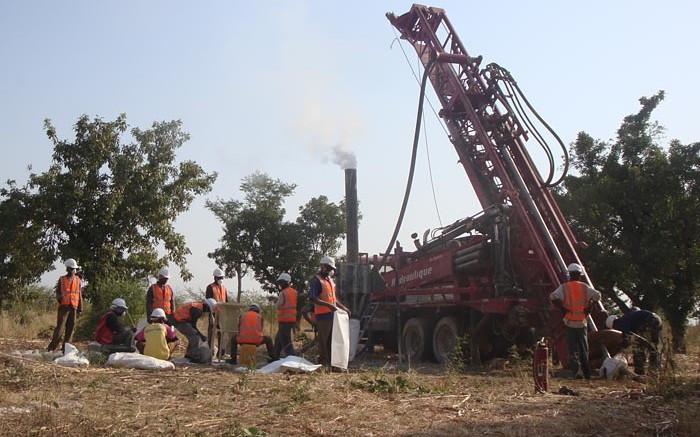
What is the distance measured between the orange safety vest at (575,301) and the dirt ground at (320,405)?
1189 mm

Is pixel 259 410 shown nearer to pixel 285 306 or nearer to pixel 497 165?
pixel 285 306

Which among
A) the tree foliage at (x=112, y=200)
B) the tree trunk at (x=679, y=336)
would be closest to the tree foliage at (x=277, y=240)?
the tree foliage at (x=112, y=200)

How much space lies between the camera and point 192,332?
1082cm

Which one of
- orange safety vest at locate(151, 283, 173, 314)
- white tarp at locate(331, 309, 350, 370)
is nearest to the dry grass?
white tarp at locate(331, 309, 350, 370)

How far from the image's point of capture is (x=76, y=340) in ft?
51.9

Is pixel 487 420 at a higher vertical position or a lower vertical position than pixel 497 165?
lower

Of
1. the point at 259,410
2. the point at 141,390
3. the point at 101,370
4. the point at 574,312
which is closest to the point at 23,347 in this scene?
the point at 101,370

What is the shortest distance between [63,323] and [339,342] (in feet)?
16.3

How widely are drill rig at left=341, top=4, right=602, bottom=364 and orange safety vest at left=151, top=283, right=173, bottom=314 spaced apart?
4.46 meters

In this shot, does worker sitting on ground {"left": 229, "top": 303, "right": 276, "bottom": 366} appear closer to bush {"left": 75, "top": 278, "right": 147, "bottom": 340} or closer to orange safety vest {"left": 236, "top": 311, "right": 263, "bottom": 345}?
orange safety vest {"left": 236, "top": 311, "right": 263, "bottom": 345}

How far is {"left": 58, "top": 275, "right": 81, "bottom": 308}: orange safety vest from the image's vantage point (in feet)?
37.4

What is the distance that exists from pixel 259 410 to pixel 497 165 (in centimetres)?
799

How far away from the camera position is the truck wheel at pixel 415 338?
43.0ft

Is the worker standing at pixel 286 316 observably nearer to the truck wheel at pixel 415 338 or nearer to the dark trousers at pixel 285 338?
the dark trousers at pixel 285 338
